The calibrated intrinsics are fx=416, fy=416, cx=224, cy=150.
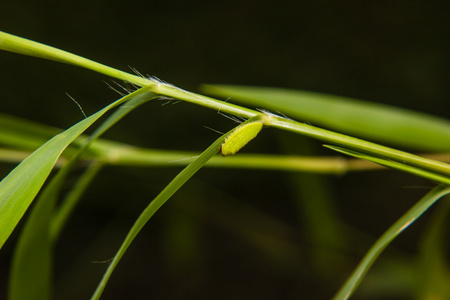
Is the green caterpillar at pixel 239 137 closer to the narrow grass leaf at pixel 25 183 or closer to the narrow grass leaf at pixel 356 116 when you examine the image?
the narrow grass leaf at pixel 25 183

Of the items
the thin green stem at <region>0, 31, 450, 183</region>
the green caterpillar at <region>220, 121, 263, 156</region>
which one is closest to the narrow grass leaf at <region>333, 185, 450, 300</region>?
the thin green stem at <region>0, 31, 450, 183</region>

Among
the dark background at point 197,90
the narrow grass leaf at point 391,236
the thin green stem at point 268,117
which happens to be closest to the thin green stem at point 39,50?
the thin green stem at point 268,117

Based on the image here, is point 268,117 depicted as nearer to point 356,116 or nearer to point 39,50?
point 39,50

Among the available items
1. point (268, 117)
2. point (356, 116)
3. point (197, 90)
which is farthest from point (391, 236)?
point (197, 90)

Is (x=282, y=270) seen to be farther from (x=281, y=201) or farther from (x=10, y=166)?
(x=10, y=166)

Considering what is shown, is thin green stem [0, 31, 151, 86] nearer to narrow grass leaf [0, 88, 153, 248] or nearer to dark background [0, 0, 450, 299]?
narrow grass leaf [0, 88, 153, 248]
